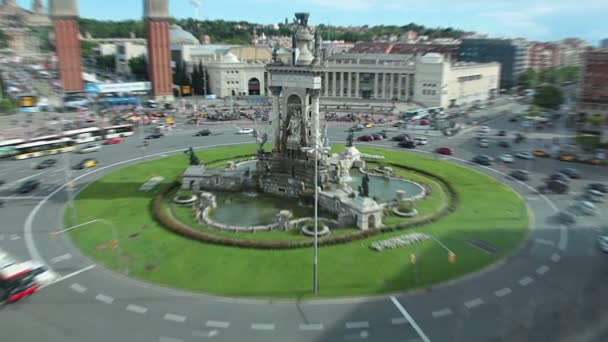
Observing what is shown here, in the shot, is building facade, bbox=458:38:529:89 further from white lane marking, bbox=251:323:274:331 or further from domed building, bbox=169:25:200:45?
white lane marking, bbox=251:323:274:331

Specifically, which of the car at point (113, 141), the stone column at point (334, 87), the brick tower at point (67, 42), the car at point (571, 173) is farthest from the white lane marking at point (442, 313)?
the brick tower at point (67, 42)

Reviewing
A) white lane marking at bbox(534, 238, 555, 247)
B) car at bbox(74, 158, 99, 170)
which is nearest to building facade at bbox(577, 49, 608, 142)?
white lane marking at bbox(534, 238, 555, 247)

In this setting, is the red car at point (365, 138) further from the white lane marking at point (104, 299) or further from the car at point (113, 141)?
the white lane marking at point (104, 299)

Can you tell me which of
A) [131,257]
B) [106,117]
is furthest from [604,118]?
[106,117]

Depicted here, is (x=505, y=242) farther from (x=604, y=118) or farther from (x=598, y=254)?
(x=604, y=118)

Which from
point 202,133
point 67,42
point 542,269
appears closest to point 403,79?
point 202,133

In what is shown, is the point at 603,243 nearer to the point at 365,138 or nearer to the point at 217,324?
the point at 217,324
